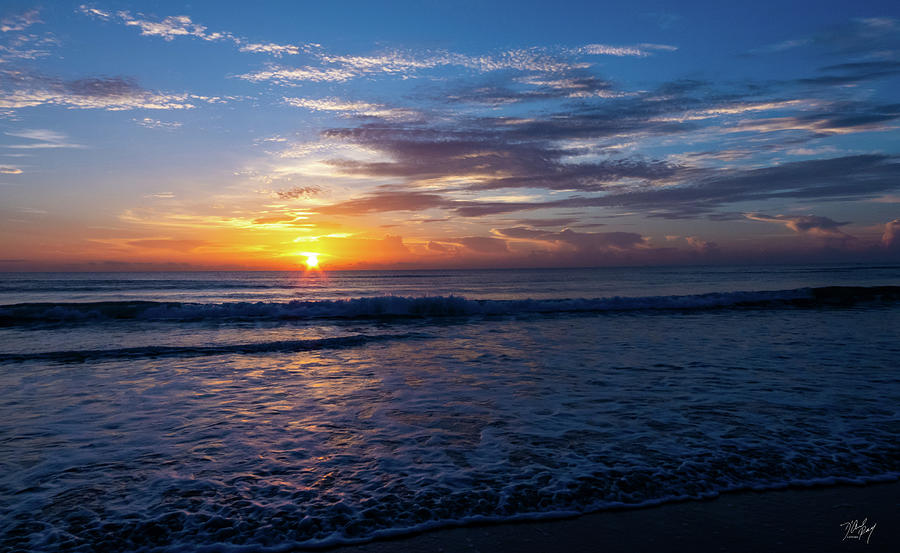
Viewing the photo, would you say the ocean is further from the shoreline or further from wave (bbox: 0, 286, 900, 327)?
wave (bbox: 0, 286, 900, 327)

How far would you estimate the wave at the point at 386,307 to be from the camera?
22.2 metres

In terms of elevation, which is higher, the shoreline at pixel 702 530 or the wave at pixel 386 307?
the wave at pixel 386 307

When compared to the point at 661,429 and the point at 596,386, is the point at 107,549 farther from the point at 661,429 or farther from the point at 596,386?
the point at 596,386

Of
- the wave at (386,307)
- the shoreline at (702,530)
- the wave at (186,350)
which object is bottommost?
the shoreline at (702,530)

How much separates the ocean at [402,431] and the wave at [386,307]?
26.2 ft

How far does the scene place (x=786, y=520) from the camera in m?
4.23

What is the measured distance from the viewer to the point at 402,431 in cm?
657

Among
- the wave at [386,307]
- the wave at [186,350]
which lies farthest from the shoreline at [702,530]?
the wave at [386,307]

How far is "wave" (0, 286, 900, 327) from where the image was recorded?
22203 millimetres

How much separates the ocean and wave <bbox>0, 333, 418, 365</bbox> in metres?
0.12

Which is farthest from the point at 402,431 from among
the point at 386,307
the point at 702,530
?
the point at 386,307

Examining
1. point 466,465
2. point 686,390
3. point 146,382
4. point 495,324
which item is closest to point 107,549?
point 466,465

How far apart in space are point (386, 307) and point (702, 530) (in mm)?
21656

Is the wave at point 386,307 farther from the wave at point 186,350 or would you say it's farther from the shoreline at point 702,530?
the shoreline at point 702,530
